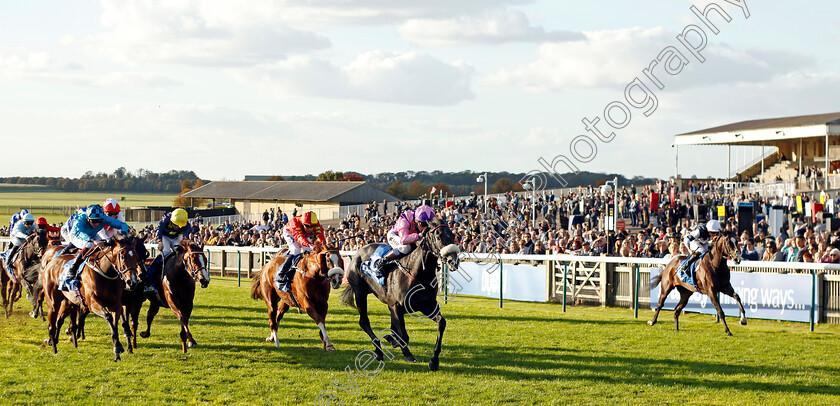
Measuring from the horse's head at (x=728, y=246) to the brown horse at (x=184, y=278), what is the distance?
6.68m

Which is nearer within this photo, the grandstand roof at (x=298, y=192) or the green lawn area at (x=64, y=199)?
the grandstand roof at (x=298, y=192)

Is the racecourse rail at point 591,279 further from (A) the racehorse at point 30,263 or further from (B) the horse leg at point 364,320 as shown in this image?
(A) the racehorse at point 30,263

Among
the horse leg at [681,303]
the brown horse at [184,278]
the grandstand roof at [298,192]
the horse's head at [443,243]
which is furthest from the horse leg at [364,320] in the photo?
the grandstand roof at [298,192]

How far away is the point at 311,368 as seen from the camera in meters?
7.93

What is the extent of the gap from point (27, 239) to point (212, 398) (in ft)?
21.2

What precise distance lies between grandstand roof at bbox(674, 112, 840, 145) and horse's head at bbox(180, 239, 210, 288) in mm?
33054

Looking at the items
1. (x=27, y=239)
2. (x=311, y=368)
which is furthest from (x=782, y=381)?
(x=27, y=239)

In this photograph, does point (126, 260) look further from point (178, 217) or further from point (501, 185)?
point (501, 185)

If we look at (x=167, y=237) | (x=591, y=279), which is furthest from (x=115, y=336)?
(x=591, y=279)

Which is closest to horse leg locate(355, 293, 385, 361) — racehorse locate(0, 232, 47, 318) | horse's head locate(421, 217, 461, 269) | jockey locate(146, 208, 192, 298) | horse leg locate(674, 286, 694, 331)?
horse's head locate(421, 217, 461, 269)

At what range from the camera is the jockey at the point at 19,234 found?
1197 centimetres

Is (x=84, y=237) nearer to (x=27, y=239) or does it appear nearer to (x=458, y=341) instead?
(x=27, y=239)

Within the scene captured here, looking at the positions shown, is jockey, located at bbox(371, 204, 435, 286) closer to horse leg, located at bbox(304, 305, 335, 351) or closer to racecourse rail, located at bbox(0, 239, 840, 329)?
horse leg, located at bbox(304, 305, 335, 351)

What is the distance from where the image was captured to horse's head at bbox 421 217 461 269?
7.19 metres
